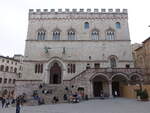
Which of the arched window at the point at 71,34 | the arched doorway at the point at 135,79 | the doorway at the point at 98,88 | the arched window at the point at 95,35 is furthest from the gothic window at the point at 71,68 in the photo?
the arched doorway at the point at 135,79

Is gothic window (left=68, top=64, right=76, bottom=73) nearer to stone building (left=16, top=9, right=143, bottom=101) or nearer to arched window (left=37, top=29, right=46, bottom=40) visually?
stone building (left=16, top=9, right=143, bottom=101)

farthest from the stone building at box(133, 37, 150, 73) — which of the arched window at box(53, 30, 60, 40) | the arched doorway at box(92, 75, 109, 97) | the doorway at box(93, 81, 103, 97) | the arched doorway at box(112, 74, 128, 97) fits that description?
the arched window at box(53, 30, 60, 40)

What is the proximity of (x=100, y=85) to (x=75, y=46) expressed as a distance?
30.7 feet

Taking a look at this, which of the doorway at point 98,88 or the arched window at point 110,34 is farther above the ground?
the arched window at point 110,34

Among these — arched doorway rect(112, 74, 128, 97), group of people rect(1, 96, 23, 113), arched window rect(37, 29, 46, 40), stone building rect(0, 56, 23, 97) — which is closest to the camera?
group of people rect(1, 96, 23, 113)

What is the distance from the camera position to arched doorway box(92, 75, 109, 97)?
949 inches

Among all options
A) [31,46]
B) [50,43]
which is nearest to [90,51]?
[50,43]

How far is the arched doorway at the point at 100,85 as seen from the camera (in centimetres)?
2409

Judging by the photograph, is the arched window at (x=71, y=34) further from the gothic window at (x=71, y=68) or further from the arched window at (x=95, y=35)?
the gothic window at (x=71, y=68)

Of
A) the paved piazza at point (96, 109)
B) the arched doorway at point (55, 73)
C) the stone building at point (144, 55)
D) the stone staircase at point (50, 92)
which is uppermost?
the stone building at point (144, 55)

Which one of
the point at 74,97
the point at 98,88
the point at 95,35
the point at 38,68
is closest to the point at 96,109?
the point at 74,97

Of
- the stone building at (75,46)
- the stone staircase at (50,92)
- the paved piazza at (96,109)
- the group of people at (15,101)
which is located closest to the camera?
the group of people at (15,101)

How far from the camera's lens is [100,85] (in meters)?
25.3

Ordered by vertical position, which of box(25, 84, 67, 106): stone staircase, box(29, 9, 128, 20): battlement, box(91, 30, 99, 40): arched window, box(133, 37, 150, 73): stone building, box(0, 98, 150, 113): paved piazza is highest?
box(29, 9, 128, 20): battlement
